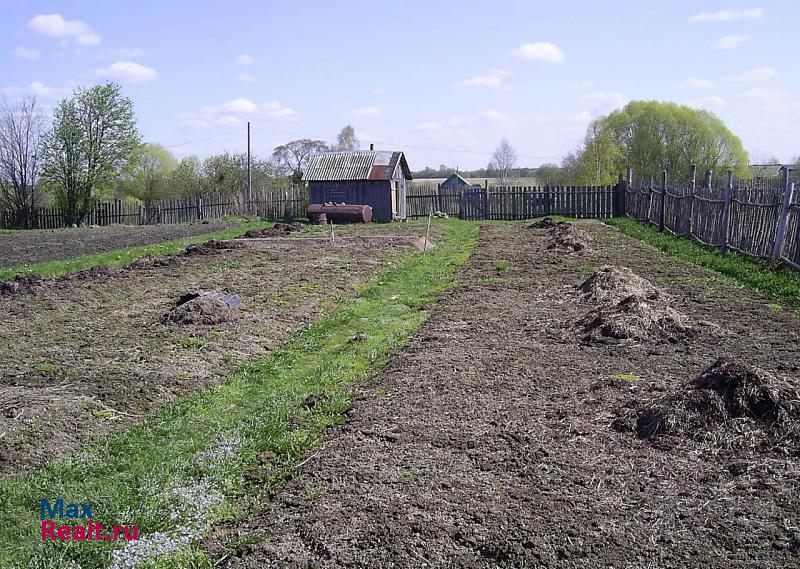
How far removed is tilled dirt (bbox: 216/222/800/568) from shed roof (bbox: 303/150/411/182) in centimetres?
2499

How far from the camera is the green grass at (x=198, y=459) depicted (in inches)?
171

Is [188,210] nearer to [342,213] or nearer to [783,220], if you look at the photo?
[342,213]

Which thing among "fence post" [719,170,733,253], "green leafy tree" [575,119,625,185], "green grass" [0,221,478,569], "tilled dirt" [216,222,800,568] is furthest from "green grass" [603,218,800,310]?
"green leafy tree" [575,119,625,185]

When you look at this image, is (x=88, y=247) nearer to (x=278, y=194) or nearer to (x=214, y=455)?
(x=278, y=194)

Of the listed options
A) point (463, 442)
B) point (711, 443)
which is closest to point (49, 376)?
point (463, 442)

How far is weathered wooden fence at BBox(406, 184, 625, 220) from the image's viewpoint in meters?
33.4

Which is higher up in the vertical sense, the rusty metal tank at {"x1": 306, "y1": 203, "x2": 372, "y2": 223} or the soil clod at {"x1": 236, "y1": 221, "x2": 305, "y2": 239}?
the rusty metal tank at {"x1": 306, "y1": 203, "x2": 372, "y2": 223}

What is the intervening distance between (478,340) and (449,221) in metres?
24.0

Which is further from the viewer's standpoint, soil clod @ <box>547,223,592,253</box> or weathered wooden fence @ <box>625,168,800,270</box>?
soil clod @ <box>547,223,592,253</box>

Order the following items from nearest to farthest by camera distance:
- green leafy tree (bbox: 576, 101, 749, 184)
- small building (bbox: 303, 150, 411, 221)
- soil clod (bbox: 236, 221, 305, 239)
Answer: soil clod (bbox: 236, 221, 305, 239), small building (bbox: 303, 150, 411, 221), green leafy tree (bbox: 576, 101, 749, 184)

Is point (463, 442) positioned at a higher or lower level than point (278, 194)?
lower

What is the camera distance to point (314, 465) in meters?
5.22

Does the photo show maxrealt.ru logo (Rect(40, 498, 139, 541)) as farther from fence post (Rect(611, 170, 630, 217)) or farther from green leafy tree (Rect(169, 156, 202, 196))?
green leafy tree (Rect(169, 156, 202, 196))

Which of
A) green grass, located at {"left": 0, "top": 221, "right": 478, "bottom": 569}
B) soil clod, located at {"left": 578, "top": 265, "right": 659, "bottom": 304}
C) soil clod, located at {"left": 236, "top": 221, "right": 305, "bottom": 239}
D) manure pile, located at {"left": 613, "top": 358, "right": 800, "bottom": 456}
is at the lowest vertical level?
green grass, located at {"left": 0, "top": 221, "right": 478, "bottom": 569}
